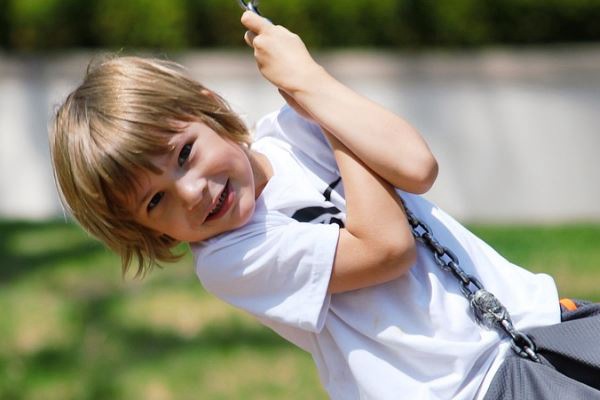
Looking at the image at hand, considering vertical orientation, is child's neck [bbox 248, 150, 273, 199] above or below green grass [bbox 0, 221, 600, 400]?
above

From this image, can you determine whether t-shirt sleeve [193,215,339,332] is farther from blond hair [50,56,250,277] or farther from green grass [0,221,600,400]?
green grass [0,221,600,400]

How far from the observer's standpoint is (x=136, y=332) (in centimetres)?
536

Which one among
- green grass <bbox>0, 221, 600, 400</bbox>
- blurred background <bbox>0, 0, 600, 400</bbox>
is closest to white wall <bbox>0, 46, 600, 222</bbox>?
blurred background <bbox>0, 0, 600, 400</bbox>

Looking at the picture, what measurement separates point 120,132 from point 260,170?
31 cm

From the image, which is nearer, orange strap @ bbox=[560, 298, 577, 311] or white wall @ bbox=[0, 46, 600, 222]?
orange strap @ bbox=[560, 298, 577, 311]

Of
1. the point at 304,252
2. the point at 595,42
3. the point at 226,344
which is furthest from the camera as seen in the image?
the point at 595,42

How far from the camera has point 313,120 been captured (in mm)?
2289

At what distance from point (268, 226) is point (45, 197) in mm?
5926

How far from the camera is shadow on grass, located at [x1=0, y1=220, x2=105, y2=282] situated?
6.18 metres

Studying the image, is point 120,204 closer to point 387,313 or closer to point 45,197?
point 387,313

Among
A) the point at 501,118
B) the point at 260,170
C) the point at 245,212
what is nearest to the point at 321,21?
the point at 501,118

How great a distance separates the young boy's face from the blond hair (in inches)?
0.9

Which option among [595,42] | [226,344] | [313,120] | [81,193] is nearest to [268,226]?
[313,120]

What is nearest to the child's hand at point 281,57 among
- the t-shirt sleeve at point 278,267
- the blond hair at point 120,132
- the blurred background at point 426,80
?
the blond hair at point 120,132
